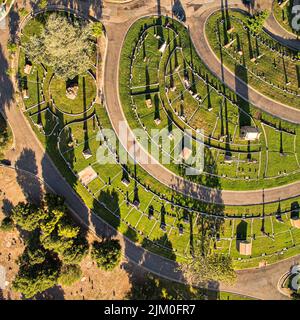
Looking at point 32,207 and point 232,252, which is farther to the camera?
point 232,252

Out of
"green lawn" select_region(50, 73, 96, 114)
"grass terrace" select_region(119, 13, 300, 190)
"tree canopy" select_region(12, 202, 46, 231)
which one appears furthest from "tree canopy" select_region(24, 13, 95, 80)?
"tree canopy" select_region(12, 202, 46, 231)

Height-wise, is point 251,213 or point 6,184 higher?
point 6,184

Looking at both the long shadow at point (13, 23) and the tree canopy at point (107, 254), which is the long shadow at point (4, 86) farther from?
the tree canopy at point (107, 254)

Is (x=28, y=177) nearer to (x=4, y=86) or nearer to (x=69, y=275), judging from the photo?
(x=4, y=86)

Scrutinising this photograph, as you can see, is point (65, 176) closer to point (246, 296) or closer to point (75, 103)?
point (75, 103)

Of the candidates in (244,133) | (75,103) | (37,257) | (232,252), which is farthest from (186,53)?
(37,257)

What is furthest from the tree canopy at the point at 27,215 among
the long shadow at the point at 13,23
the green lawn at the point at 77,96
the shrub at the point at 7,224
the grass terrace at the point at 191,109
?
the long shadow at the point at 13,23

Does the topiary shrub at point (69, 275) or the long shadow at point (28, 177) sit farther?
the long shadow at point (28, 177)

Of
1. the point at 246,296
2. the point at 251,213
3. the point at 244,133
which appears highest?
the point at 244,133
